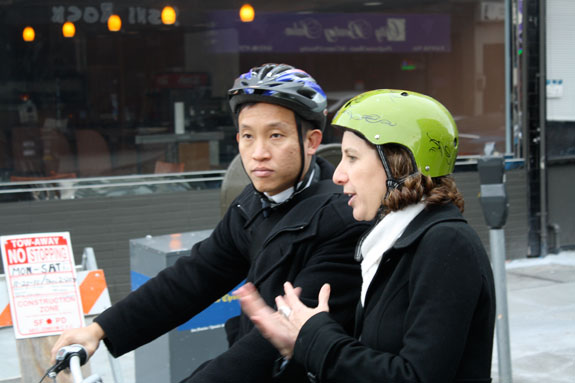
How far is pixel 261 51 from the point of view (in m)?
8.54

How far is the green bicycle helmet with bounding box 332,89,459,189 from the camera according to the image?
85.6 inches

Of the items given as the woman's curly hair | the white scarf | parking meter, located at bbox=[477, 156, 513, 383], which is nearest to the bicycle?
the white scarf

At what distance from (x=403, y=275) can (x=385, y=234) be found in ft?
0.47

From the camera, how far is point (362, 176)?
2223 mm

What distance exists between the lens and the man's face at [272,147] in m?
2.79

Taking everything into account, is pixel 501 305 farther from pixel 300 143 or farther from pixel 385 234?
pixel 385 234

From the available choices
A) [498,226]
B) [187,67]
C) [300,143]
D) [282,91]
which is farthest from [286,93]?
[187,67]

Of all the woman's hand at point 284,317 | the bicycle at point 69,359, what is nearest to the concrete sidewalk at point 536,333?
the bicycle at point 69,359

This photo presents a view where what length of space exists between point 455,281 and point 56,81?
6387 mm

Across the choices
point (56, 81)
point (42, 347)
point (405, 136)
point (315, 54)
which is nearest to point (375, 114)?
point (405, 136)

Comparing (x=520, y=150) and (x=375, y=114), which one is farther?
(x=520, y=150)

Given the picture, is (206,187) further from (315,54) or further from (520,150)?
(520,150)

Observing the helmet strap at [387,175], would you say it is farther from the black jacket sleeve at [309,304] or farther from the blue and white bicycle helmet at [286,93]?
the blue and white bicycle helmet at [286,93]

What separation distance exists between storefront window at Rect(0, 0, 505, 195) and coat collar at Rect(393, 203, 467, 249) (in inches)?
240
